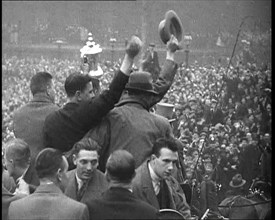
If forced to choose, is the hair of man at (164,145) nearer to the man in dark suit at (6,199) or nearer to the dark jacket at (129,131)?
the dark jacket at (129,131)

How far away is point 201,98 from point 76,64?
8.97ft

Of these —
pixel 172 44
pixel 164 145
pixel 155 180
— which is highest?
pixel 172 44

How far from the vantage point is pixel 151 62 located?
267 inches

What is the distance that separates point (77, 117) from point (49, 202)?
878 mm

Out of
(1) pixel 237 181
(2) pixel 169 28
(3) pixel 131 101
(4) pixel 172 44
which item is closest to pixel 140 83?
(3) pixel 131 101

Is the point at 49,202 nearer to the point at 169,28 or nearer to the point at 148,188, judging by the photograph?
the point at 148,188

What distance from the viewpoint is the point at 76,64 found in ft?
22.8

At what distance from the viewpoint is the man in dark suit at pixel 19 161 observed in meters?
4.44

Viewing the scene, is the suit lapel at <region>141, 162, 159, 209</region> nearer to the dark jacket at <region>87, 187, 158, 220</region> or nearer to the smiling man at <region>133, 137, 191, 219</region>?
the smiling man at <region>133, 137, 191, 219</region>

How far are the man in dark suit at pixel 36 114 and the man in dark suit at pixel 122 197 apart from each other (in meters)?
1.15

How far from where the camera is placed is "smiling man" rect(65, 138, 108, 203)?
4305 mm

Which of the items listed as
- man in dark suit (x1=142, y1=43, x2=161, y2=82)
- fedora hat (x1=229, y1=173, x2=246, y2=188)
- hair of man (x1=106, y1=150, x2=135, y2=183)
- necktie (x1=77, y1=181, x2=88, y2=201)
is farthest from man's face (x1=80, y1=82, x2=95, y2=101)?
fedora hat (x1=229, y1=173, x2=246, y2=188)

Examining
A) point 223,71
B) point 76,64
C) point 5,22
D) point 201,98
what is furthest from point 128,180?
point 201,98

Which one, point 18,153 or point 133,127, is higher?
point 133,127
